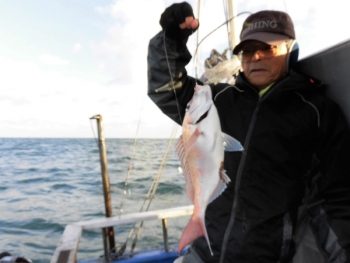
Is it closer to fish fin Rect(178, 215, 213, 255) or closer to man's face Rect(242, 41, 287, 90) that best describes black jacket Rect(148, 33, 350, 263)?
man's face Rect(242, 41, 287, 90)

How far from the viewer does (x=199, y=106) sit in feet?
4.99

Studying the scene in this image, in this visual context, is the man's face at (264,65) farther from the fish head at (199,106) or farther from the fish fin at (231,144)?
the fish fin at (231,144)

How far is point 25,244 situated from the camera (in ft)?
23.9

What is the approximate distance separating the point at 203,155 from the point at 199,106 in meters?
0.27

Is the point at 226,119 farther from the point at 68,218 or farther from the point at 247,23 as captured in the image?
the point at 68,218

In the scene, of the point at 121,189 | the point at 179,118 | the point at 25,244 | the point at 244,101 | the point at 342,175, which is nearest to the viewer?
the point at 342,175

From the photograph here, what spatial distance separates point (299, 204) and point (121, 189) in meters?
12.9

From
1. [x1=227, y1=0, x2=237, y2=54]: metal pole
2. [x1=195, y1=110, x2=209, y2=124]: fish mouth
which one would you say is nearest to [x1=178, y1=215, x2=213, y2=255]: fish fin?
[x1=195, y1=110, x2=209, y2=124]: fish mouth

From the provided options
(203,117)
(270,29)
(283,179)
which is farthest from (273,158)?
(270,29)

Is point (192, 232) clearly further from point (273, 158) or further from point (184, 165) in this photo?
point (273, 158)

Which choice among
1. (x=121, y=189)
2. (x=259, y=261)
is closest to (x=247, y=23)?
(x=259, y=261)

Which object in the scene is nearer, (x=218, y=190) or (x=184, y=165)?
(x=218, y=190)

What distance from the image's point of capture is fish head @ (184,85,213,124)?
1514 mm

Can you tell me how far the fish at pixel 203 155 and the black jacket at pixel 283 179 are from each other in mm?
378
